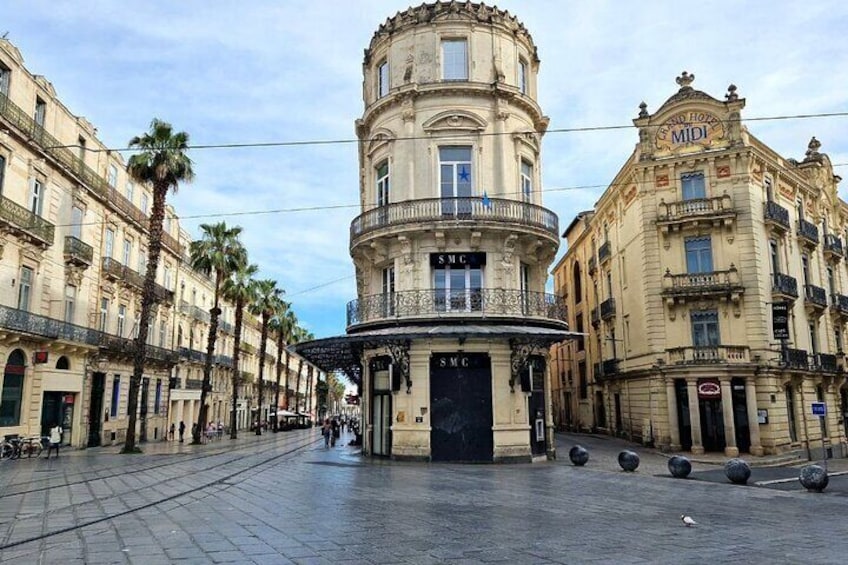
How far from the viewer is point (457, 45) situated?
80.6ft

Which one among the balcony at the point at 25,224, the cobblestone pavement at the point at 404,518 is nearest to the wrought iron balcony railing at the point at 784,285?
the cobblestone pavement at the point at 404,518

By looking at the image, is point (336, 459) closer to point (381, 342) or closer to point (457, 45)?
point (381, 342)

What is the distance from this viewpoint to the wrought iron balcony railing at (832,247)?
127 feet

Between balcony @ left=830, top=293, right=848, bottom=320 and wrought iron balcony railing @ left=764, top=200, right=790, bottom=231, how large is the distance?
8118mm

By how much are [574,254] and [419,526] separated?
43.0 metres

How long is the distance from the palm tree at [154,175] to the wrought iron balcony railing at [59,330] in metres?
3.27

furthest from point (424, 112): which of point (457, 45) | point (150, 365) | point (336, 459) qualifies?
point (150, 365)

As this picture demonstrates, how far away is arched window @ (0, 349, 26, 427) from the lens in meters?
25.9

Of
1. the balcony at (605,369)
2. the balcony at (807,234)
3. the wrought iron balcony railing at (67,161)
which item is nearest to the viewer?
the wrought iron balcony railing at (67,161)

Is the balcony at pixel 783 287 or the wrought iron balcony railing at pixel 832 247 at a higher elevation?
the wrought iron balcony railing at pixel 832 247

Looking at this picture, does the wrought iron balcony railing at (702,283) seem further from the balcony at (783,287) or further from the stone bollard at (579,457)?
the stone bollard at (579,457)

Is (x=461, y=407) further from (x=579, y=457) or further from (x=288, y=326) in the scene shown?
(x=288, y=326)

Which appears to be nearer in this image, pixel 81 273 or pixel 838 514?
pixel 838 514

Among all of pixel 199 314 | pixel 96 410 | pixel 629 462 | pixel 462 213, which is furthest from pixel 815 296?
pixel 199 314
